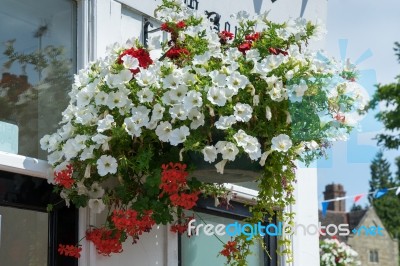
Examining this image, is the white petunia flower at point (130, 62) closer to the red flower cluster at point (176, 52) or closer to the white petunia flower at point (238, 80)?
the red flower cluster at point (176, 52)

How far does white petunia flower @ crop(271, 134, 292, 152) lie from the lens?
312cm

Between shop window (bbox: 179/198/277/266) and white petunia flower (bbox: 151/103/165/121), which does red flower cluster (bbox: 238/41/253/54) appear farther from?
shop window (bbox: 179/198/277/266)

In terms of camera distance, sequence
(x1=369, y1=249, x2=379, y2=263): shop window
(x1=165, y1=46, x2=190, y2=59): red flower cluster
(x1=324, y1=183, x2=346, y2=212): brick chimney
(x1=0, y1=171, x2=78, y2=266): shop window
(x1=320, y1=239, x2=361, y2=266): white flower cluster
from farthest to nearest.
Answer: (x1=324, y1=183, x2=346, y2=212): brick chimney → (x1=369, y1=249, x2=379, y2=263): shop window → (x1=320, y1=239, x2=361, y2=266): white flower cluster → (x1=0, y1=171, x2=78, y2=266): shop window → (x1=165, y1=46, x2=190, y2=59): red flower cluster

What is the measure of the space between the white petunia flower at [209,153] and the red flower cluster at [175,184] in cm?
9

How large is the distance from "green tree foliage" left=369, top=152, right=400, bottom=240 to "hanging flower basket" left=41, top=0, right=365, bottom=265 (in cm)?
3154

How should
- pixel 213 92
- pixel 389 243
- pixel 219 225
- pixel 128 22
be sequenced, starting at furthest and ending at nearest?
1. pixel 389 243
2. pixel 219 225
3. pixel 128 22
4. pixel 213 92

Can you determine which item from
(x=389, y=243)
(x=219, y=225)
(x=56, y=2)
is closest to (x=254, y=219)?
(x=219, y=225)

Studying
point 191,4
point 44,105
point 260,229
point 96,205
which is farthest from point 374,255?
point 96,205

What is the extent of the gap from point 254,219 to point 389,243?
3955cm

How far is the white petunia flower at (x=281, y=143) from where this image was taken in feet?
10.2

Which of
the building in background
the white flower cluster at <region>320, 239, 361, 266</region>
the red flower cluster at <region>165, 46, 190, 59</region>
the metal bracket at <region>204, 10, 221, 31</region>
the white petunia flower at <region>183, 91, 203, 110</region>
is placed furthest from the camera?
the building in background

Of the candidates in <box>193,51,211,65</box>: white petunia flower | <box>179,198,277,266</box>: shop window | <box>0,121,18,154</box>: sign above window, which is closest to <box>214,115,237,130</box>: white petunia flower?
<box>193,51,211,65</box>: white petunia flower

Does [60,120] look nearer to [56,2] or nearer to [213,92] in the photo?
[56,2]

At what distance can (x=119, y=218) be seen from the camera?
10.3 feet
